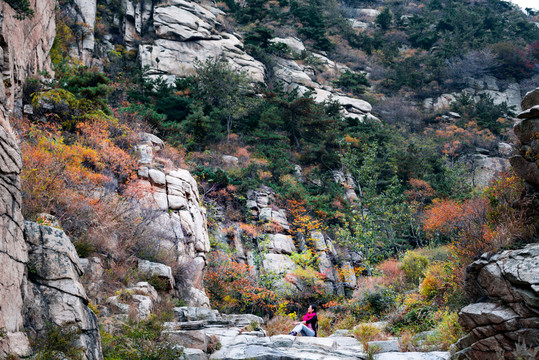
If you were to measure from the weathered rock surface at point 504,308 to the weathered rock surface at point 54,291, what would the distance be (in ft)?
20.3

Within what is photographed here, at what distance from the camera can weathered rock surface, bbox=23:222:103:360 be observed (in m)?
4.52

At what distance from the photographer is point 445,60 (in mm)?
38312

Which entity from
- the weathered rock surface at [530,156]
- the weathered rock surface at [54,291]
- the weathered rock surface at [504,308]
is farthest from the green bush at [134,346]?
the weathered rock surface at [530,156]

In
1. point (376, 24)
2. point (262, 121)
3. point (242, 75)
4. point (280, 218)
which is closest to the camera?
point (280, 218)

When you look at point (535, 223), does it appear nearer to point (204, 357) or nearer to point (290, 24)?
point (204, 357)

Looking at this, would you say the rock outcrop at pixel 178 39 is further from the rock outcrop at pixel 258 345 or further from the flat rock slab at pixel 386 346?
the flat rock slab at pixel 386 346

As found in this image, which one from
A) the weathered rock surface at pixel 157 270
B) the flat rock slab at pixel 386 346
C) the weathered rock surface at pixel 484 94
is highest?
the weathered rock surface at pixel 484 94

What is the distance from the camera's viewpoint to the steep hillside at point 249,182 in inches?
238

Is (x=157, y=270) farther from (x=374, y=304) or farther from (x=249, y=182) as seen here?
(x=249, y=182)

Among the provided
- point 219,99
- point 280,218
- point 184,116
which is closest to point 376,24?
point 219,99

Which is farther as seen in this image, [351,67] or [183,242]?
[351,67]

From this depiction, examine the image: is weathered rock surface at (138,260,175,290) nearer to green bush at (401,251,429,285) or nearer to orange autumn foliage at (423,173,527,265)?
orange autumn foliage at (423,173,527,265)

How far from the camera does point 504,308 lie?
563 centimetres

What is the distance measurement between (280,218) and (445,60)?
3163 cm
